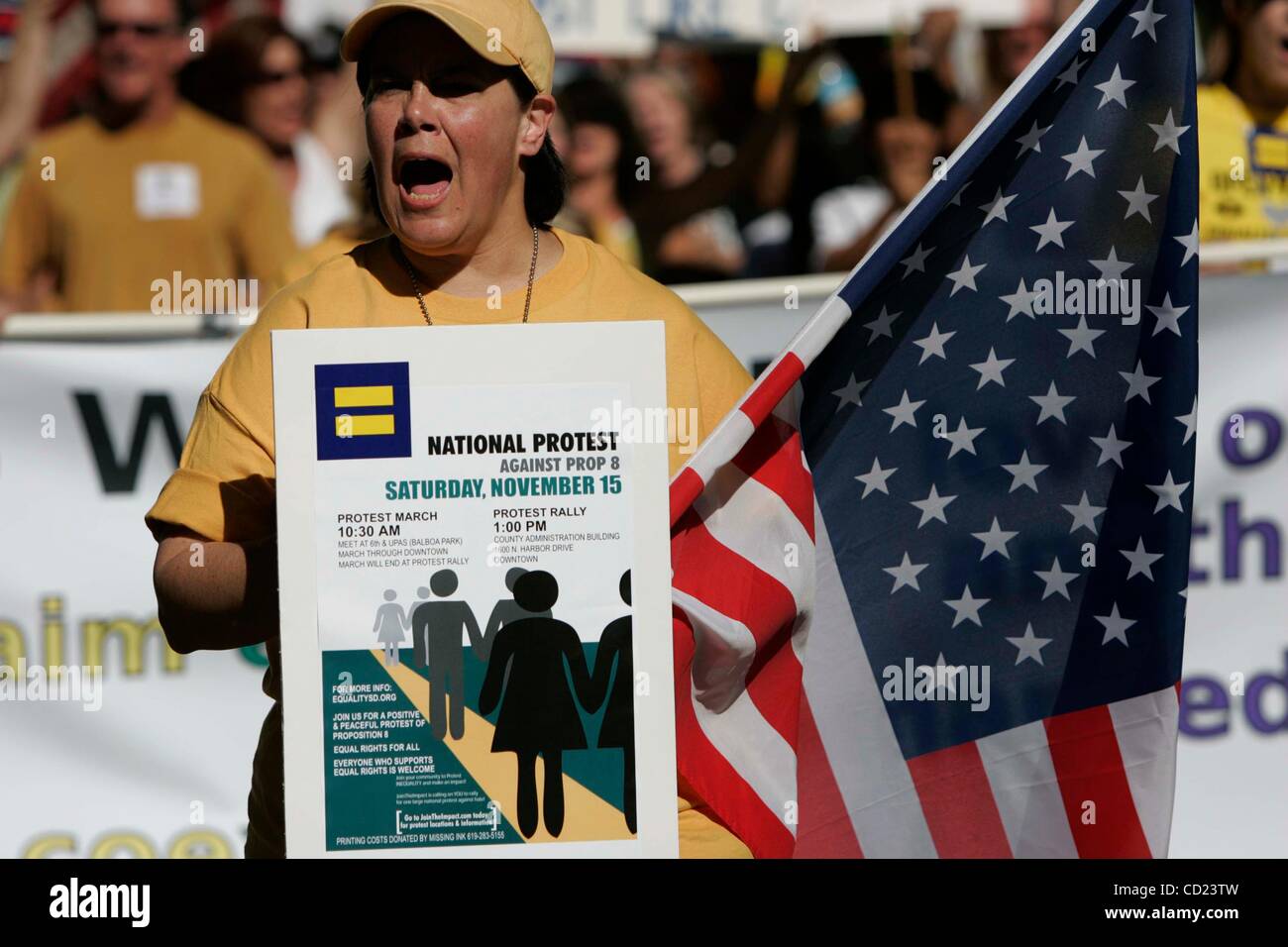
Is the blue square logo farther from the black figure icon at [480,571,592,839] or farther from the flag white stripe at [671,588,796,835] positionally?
the flag white stripe at [671,588,796,835]

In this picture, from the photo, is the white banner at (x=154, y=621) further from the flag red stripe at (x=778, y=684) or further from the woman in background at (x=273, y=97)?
the flag red stripe at (x=778, y=684)

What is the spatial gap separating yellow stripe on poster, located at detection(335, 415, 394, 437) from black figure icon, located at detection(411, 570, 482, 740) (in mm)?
226

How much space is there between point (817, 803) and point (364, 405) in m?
1.22

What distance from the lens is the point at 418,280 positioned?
8.96 ft

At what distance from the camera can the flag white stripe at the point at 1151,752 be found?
308 centimetres

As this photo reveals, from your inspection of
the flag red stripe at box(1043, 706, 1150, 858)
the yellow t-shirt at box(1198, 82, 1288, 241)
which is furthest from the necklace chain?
the yellow t-shirt at box(1198, 82, 1288, 241)

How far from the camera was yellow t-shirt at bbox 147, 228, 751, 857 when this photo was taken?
104 inches

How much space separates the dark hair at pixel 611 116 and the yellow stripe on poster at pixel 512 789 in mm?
3102

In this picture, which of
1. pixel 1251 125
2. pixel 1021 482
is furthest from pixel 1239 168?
pixel 1021 482

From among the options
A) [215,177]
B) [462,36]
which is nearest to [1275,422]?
[462,36]

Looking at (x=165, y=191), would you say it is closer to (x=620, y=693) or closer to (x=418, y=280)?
(x=418, y=280)
